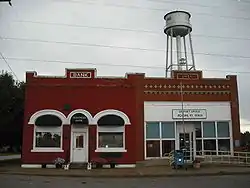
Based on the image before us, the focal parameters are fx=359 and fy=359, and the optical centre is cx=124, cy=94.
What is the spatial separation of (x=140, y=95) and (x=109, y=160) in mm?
5650

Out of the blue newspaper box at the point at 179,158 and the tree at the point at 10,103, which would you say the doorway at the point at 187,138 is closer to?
the blue newspaper box at the point at 179,158

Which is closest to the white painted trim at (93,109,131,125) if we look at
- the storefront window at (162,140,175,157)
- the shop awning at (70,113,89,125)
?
the shop awning at (70,113,89,125)

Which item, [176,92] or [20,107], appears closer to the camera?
[176,92]

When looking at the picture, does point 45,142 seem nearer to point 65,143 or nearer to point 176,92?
point 65,143

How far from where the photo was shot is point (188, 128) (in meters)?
28.5

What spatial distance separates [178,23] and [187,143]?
11.9 meters

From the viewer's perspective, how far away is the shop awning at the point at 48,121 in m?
25.8

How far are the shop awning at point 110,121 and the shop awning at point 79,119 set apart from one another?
99 cm

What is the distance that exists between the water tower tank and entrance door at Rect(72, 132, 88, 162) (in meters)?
14.2

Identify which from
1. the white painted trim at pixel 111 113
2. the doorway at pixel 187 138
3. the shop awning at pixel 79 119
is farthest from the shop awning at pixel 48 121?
the doorway at pixel 187 138

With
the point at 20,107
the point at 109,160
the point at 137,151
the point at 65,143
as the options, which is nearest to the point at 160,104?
the point at 137,151

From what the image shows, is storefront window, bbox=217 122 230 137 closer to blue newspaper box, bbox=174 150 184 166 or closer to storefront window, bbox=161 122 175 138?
storefront window, bbox=161 122 175 138

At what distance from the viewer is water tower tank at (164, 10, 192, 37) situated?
111 ft

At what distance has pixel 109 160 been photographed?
26062 millimetres
